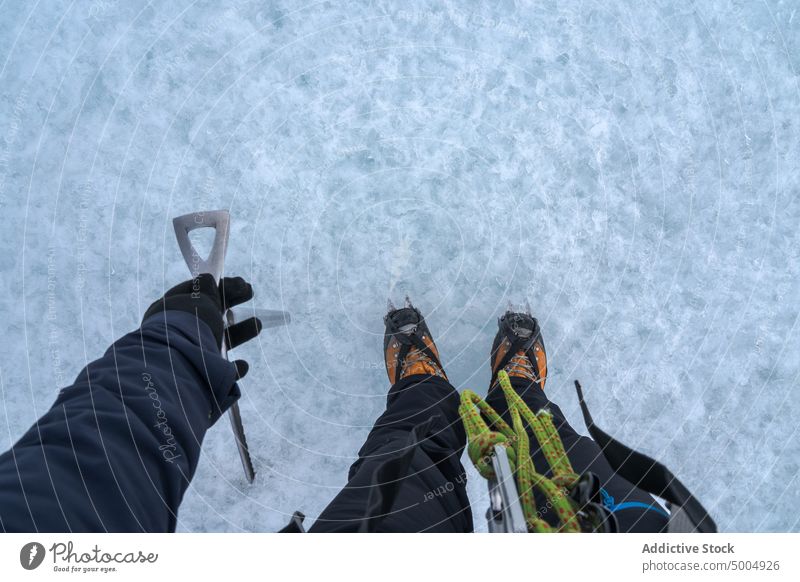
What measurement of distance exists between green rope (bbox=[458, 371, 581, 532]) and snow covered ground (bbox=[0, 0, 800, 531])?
0.93 ft

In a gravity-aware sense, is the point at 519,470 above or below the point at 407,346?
below

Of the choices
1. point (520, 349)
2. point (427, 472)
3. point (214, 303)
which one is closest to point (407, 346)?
point (520, 349)

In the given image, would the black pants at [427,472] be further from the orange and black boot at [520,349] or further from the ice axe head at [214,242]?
the ice axe head at [214,242]

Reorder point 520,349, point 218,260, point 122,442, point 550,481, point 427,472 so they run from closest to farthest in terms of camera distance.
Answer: point 122,442 → point 550,481 → point 427,472 → point 218,260 → point 520,349

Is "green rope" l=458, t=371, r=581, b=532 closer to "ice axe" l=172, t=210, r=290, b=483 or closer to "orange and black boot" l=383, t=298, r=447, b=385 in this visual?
"orange and black boot" l=383, t=298, r=447, b=385

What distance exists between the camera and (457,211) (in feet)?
4.27

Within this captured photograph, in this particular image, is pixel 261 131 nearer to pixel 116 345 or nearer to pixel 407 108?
pixel 407 108

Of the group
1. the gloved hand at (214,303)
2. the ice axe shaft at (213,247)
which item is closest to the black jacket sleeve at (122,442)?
the gloved hand at (214,303)

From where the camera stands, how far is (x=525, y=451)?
0.85 meters

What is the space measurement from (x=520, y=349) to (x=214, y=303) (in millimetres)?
767

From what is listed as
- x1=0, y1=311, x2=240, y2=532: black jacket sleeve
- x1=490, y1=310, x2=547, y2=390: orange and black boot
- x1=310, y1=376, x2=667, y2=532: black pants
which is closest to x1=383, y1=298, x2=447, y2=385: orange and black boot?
x1=310, y1=376, x2=667, y2=532: black pants

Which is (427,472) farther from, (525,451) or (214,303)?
(214,303)

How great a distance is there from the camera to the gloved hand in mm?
885

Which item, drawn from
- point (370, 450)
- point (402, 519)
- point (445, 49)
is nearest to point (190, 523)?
point (370, 450)
